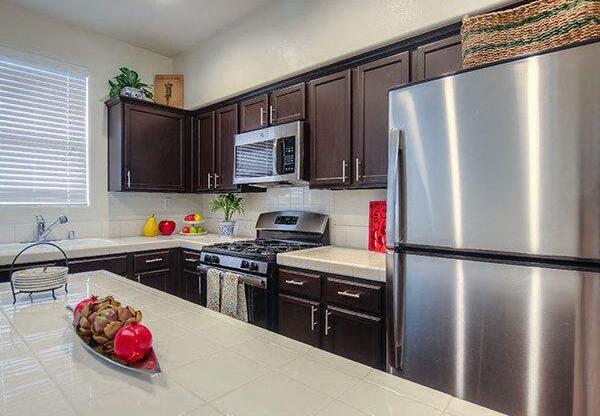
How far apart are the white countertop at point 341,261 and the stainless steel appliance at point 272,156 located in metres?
0.60

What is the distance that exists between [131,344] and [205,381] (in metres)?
0.20

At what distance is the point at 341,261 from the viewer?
6.67 feet

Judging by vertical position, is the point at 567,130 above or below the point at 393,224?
above

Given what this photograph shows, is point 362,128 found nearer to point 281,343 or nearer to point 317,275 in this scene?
point 317,275

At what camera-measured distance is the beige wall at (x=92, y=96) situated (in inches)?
112

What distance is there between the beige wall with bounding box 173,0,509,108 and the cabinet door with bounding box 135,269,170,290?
5.81ft

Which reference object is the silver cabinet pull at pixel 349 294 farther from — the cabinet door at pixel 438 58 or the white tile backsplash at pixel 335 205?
the cabinet door at pixel 438 58

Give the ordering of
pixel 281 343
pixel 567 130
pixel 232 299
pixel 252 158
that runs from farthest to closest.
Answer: pixel 252 158, pixel 232 299, pixel 567 130, pixel 281 343

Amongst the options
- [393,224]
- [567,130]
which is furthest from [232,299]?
[567,130]

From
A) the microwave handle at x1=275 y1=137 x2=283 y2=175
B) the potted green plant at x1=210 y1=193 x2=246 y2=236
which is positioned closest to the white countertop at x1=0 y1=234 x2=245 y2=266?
the potted green plant at x1=210 y1=193 x2=246 y2=236

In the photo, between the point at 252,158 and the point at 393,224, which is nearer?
the point at 393,224

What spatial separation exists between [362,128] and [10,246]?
2826 millimetres

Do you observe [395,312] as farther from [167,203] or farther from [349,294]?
[167,203]

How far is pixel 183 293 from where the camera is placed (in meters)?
3.16
